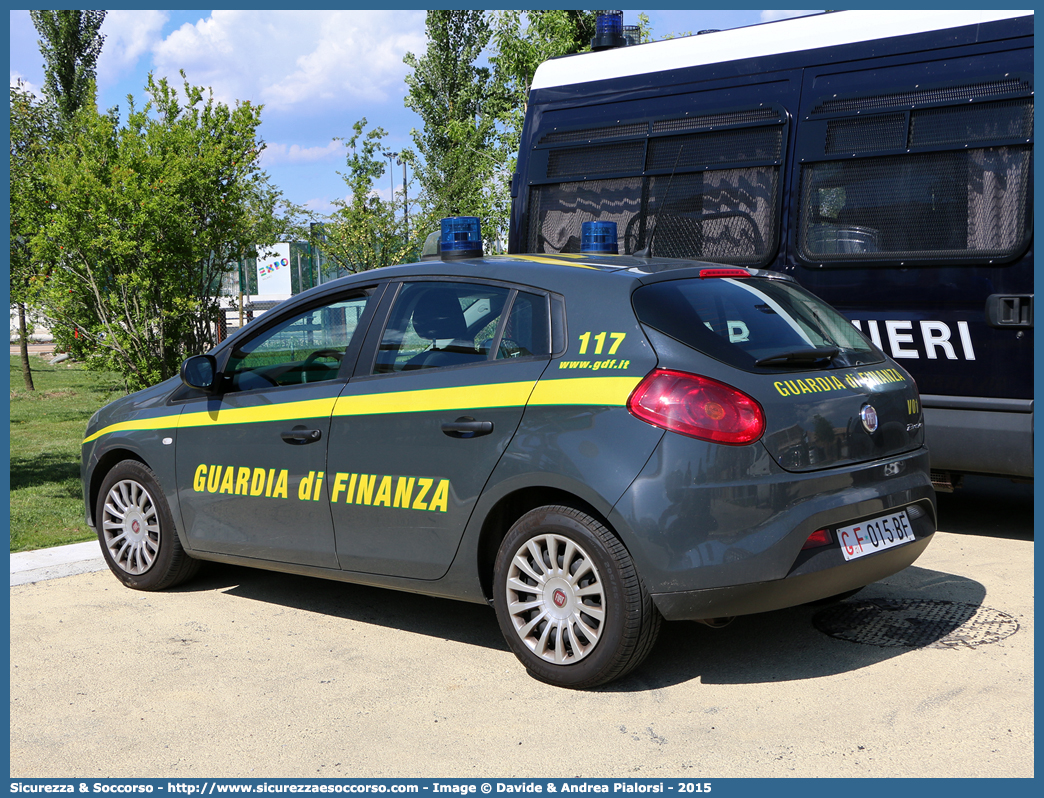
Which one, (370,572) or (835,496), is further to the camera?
(370,572)

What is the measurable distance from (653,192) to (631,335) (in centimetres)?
396

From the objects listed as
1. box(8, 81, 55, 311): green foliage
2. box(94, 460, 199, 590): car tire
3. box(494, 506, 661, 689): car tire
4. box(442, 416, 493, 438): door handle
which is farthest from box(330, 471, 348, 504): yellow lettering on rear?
box(8, 81, 55, 311): green foliage

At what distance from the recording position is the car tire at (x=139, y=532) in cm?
563

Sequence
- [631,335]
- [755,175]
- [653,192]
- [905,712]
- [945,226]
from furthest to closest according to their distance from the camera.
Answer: [653,192] → [755,175] → [945,226] → [631,335] → [905,712]

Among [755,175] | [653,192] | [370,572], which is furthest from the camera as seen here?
[653,192]

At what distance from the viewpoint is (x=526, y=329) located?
439cm

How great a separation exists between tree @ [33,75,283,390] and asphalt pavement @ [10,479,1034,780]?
4620mm

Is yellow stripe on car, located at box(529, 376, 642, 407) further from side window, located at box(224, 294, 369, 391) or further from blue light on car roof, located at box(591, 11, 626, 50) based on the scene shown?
blue light on car roof, located at box(591, 11, 626, 50)

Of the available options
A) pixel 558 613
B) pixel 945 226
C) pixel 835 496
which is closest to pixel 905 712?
pixel 835 496

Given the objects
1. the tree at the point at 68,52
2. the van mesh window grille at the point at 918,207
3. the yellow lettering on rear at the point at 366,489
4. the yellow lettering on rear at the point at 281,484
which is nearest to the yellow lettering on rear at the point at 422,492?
the yellow lettering on rear at the point at 366,489

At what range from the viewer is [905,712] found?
12.5 feet

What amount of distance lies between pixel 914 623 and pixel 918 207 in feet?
9.31

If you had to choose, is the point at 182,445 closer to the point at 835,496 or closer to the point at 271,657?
the point at 271,657

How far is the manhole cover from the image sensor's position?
181 inches
